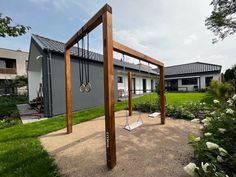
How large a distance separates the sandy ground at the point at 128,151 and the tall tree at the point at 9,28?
455cm

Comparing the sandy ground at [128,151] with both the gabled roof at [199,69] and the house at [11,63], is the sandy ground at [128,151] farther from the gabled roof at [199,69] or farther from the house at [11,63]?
the house at [11,63]

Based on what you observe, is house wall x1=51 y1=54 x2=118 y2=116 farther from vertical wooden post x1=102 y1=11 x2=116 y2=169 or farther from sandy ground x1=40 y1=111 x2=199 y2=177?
vertical wooden post x1=102 y1=11 x2=116 y2=169

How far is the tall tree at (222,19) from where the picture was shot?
836 centimetres

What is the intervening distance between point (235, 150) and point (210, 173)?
3.56 feet

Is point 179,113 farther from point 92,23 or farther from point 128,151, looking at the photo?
point 92,23

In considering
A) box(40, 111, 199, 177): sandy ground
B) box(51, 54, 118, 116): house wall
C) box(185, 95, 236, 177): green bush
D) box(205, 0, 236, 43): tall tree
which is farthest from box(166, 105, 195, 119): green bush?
box(205, 0, 236, 43): tall tree

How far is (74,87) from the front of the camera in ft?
29.0

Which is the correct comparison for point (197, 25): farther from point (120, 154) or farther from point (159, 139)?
point (120, 154)

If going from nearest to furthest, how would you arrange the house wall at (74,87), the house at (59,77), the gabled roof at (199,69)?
the house at (59,77)
the house wall at (74,87)
the gabled roof at (199,69)

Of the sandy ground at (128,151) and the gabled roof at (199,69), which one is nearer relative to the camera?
the sandy ground at (128,151)

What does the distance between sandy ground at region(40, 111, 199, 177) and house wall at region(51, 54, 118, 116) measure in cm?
333

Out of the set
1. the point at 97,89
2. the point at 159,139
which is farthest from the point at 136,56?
the point at 97,89

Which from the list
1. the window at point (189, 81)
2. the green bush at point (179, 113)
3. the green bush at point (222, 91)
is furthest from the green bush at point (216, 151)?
the window at point (189, 81)

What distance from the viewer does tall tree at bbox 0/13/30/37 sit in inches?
242
